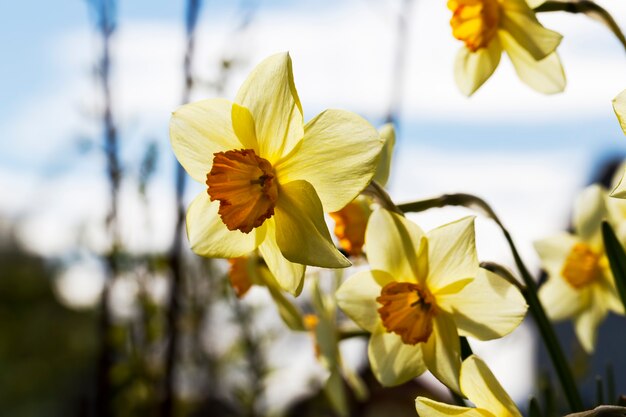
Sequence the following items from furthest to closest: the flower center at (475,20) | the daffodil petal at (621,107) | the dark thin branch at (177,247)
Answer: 1. the dark thin branch at (177,247)
2. the flower center at (475,20)
3. the daffodil petal at (621,107)

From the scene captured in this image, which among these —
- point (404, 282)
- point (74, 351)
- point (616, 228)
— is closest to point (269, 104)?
point (404, 282)

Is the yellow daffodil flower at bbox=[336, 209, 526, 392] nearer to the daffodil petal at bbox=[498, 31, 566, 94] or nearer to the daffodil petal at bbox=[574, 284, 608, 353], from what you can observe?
the daffodil petal at bbox=[498, 31, 566, 94]

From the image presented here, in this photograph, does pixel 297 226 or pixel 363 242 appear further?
pixel 363 242

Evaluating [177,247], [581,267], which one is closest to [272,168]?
[581,267]

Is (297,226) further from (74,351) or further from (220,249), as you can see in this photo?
(74,351)

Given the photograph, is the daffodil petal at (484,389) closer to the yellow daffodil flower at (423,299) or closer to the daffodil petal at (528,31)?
the yellow daffodil flower at (423,299)

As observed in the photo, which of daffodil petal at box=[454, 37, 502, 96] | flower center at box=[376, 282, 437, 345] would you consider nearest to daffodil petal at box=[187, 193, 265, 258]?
flower center at box=[376, 282, 437, 345]

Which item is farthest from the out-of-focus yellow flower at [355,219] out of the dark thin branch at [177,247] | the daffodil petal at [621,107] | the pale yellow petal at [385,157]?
the dark thin branch at [177,247]
